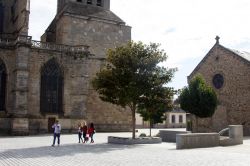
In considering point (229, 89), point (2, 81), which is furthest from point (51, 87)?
point (229, 89)

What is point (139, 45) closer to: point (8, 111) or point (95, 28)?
point (8, 111)

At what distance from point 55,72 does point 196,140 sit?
1935 cm

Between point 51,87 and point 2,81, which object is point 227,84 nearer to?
point 51,87

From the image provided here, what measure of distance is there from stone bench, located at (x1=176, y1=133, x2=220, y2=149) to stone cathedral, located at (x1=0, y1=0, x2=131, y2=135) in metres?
16.9

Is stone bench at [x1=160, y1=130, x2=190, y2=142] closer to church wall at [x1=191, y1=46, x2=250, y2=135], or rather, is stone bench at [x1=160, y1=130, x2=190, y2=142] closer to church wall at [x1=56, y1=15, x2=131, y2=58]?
church wall at [x1=191, y1=46, x2=250, y2=135]

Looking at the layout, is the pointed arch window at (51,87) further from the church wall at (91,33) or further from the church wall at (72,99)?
the church wall at (91,33)

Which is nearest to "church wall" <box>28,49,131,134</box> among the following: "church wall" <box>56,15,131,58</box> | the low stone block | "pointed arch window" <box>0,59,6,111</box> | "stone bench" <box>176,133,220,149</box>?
"pointed arch window" <box>0,59,6,111</box>

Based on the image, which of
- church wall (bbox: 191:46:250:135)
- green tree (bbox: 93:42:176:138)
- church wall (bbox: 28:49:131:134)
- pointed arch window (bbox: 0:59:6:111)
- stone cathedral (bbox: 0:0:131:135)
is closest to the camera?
green tree (bbox: 93:42:176:138)

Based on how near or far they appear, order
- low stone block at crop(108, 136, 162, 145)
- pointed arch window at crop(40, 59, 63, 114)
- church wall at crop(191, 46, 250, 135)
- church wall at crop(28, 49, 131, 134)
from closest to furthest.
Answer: low stone block at crop(108, 136, 162, 145)
church wall at crop(191, 46, 250, 135)
church wall at crop(28, 49, 131, 134)
pointed arch window at crop(40, 59, 63, 114)

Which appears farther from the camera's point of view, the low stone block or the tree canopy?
the tree canopy

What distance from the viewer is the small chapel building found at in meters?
28.6

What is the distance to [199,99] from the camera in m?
26.2

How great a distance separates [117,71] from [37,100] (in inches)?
539

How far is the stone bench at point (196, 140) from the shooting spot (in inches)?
633
